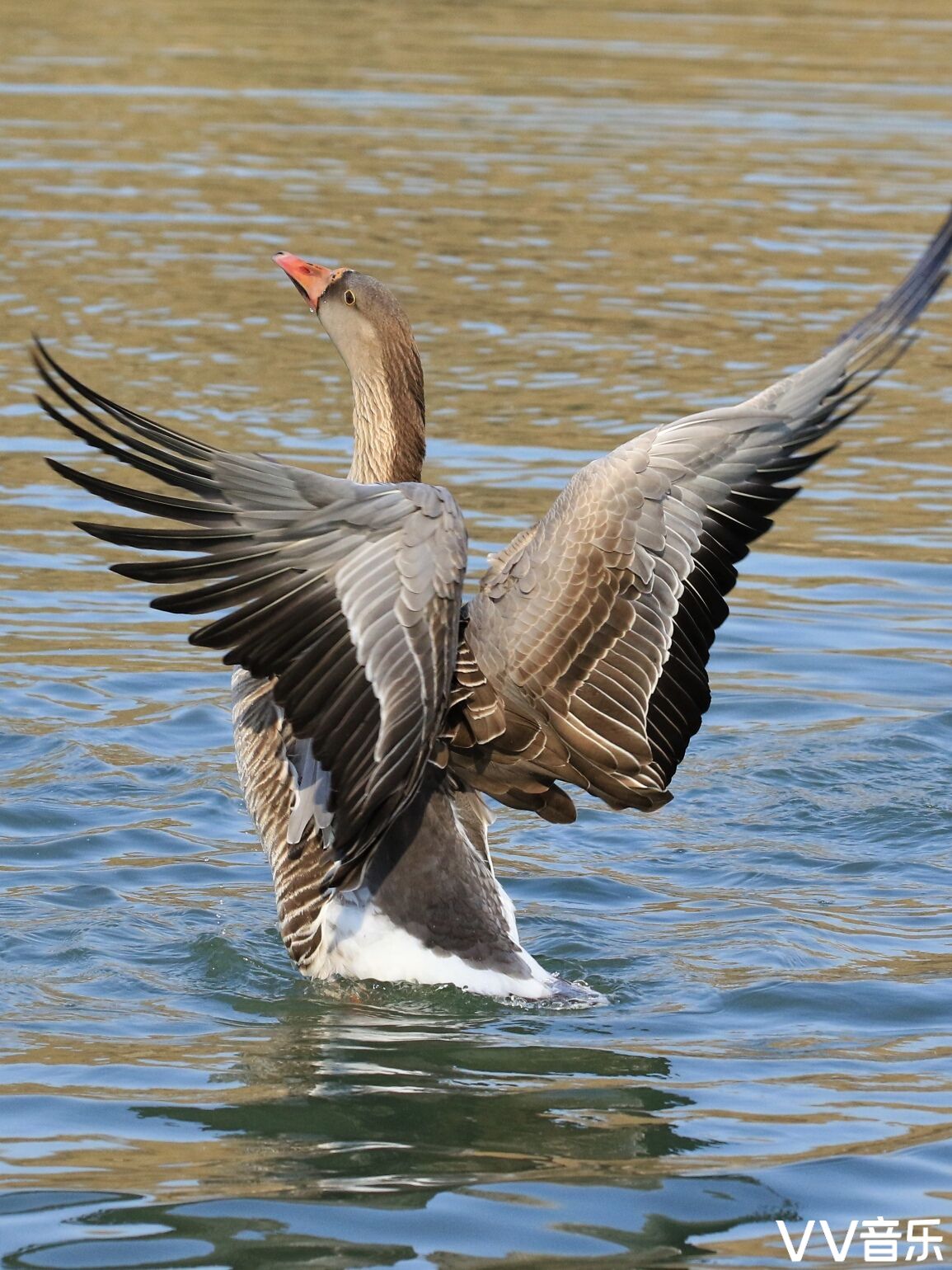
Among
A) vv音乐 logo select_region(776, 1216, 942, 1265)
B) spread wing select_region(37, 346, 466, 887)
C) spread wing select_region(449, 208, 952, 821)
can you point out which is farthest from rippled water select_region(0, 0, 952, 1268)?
spread wing select_region(37, 346, 466, 887)

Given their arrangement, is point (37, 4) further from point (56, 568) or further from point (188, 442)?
point (188, 442)

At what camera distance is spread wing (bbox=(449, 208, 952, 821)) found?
6.39m

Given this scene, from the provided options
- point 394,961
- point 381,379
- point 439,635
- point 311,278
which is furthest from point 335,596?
point 311,278

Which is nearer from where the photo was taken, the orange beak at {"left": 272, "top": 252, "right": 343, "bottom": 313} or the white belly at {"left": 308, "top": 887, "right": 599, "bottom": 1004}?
the white belly at {"left": 308, "top": 887, "right": 599, "bottom": 1004}

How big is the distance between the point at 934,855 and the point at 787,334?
25.5ft

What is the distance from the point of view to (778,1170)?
17.6ft

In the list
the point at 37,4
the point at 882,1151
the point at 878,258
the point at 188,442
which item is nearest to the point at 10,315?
the point at 878,258

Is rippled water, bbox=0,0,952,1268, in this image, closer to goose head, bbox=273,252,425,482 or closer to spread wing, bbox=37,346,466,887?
spread wing, bbox=37,346,466,887

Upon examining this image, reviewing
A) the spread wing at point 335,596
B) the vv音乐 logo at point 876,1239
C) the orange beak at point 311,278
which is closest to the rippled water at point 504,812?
the vv音乐 logo at point 876,1239

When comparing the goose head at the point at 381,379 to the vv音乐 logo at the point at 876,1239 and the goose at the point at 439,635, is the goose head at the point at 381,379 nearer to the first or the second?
the goose at the point at 439,635

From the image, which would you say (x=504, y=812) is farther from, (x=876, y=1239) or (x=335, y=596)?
(x=876, y=1239)

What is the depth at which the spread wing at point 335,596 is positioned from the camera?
18.1 ft

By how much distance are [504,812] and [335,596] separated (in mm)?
3416

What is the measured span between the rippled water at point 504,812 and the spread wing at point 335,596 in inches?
38.4
